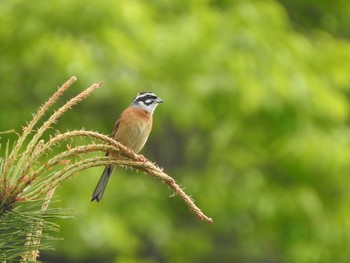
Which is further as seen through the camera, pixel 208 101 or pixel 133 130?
pixel 208 101

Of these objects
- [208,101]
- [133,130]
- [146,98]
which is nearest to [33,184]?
[133,130]

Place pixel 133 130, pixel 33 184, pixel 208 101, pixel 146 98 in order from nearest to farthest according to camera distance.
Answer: pixel 33 184, pixel 133 130, pixel 146 98, pixel 208 101

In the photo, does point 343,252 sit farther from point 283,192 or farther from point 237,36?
point 237,36

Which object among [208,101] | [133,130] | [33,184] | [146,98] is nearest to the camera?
[33,184]

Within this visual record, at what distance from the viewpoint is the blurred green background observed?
37.4 ft

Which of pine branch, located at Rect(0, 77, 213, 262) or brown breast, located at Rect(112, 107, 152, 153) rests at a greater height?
brown breast, located at Rect(112, 107, 152, 153)

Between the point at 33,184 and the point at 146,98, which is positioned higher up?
the point at 146,98

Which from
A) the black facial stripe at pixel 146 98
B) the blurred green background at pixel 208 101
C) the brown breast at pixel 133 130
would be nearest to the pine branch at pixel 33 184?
the brown breast at pixel 133 130

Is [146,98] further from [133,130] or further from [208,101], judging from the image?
[208,101]

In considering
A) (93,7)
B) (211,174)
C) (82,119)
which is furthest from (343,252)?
(93,7)

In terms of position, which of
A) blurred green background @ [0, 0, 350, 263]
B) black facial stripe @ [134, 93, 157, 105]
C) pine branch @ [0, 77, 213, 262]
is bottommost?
pine branch @ [0, 77, 213, 262]

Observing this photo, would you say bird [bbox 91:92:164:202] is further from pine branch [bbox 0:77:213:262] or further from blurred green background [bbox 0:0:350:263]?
blurred green background [bbox 0:0:350:263]

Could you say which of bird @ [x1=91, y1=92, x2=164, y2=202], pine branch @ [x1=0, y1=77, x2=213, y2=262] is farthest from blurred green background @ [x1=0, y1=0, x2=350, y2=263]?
pine branch @ [x1=0, y1=77, x2=213, y2=262]

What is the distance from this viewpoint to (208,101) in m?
12.3
